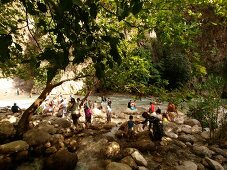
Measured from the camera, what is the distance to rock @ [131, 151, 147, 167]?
369 inches

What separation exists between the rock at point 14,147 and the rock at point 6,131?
0.87 metres

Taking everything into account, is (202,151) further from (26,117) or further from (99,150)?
(26,117)

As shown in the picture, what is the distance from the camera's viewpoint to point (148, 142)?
10.6 m

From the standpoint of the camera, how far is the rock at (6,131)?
32.9 ft

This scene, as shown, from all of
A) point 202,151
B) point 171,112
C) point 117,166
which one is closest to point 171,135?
point 202,151

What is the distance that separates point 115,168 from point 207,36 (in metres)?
35.7

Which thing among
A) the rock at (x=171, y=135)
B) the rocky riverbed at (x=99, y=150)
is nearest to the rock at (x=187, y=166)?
the rocky riverbed at (x=99, y=150)

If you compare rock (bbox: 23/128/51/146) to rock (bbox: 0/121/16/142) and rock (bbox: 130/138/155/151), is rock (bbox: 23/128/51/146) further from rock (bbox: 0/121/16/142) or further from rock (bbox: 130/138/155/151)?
rock (bbox: 130/138/155/151)

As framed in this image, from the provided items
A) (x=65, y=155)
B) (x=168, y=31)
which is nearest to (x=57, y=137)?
(x=65, y=155)

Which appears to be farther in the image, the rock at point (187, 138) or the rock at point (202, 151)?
the rock at point (187, 138)

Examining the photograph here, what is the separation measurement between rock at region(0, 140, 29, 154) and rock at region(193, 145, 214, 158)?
688 cm

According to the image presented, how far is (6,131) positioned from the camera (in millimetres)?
10164

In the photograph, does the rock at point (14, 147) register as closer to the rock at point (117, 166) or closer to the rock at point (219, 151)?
the rock at point (117, 166)

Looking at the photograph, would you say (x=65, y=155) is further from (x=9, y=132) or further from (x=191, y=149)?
(x=191, y=149)
